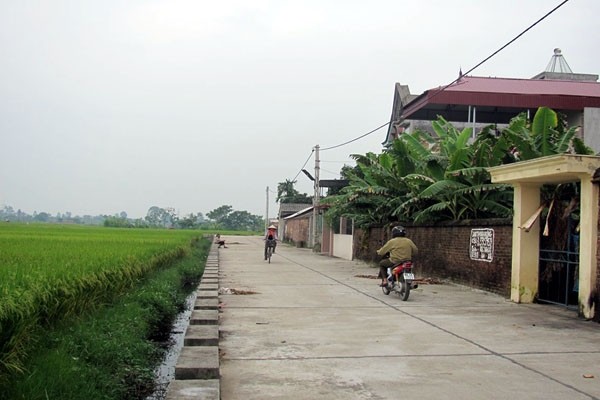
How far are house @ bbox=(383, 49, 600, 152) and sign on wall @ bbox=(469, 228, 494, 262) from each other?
12788 millimetres

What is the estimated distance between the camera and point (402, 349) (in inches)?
269

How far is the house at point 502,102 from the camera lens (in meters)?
27.4

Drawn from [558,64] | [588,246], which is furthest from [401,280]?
[558,64]

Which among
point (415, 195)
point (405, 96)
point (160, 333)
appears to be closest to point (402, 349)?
point (160, 333)

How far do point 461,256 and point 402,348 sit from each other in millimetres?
7676

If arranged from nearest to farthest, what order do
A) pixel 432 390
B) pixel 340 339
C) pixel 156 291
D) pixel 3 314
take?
pixel 3 314 → pixel 432 390 → pixel 340 339 → pixel 156 291

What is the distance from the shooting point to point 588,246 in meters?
9.02

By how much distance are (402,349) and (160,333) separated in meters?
4.26

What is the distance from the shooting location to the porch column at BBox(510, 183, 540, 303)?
11.0 metres

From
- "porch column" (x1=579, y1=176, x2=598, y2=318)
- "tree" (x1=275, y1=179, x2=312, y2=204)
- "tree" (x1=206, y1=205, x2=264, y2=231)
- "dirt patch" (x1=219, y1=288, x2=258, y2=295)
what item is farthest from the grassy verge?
"tree" (x1=206, y1=205, x2=264, y2=231)

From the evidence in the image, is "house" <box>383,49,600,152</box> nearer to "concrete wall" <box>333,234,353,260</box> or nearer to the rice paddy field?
"concrete wall" <box>333,234,353,260</box>

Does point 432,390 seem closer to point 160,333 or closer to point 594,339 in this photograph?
point 594,339

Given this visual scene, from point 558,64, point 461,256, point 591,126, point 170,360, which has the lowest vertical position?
point 170,360

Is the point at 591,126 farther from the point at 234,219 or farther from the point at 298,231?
the point at 234,219
